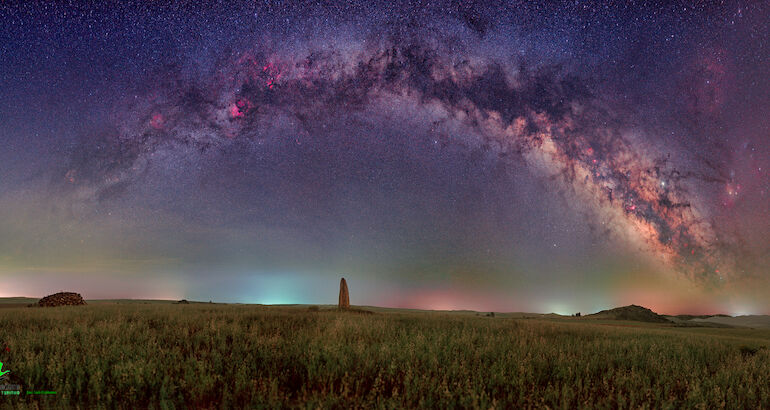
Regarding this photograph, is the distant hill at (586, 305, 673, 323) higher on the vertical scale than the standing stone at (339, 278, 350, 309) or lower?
lower

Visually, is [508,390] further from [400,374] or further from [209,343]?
[209,343]

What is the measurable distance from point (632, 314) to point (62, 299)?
186 ft

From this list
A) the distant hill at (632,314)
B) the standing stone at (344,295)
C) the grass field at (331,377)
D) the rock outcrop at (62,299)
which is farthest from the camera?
the distant hill at (632,314)

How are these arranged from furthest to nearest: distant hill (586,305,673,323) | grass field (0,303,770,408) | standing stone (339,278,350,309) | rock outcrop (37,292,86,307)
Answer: distant hill (586,305,673,323) → standing stone (339,278,350,309) → rock outcrop (37,292,86,307) → grass field (0,303,770,408)

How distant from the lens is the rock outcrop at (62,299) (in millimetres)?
24484

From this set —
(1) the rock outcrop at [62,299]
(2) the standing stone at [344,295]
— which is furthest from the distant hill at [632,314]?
(1) the rock outcrop at [62,299]

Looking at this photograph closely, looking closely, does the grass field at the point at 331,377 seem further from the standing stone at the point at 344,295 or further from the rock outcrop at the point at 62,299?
the rock outcrop at the point at 62,299

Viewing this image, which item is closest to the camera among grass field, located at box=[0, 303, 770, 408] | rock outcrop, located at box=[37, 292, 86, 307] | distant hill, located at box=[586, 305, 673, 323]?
grass field, located at box=[0, 303, 770, 408]

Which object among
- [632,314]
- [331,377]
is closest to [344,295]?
[331,377]

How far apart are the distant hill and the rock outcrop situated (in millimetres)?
49535

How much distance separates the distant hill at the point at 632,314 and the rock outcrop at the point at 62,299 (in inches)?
1950

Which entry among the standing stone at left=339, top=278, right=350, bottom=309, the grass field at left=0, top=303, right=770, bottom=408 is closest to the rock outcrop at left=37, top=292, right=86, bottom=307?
the standing stone at left=339, top=278, right=350, bottom=309

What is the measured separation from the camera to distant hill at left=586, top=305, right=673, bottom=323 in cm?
4520

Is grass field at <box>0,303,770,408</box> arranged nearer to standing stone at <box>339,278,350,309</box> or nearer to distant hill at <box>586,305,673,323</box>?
standing stone at <box>339,278,350,309</box>
